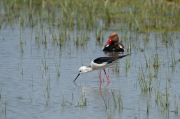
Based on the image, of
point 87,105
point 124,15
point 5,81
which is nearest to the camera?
point 87,105

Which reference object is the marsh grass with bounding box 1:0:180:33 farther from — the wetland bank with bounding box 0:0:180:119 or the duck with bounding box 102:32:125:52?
the duck with bounding box 102:32:125:52

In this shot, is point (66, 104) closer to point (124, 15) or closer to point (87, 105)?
point (87, 105)

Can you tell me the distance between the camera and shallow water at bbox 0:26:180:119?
576cm

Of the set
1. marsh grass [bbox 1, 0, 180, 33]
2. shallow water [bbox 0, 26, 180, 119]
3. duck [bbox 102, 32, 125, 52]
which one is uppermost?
marsh grass [bbox 1, 0, 180, 33]

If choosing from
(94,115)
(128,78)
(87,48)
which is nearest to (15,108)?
(94,115)

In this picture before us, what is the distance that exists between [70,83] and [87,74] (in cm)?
113

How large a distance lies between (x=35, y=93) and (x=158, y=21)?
9.41 metres

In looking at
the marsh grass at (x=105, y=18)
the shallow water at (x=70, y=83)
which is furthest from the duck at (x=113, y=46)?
the marsh grass at (x=105, y=18)

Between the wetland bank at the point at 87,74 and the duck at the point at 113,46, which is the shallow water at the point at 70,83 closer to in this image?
the wetland bank at the point at 87,74

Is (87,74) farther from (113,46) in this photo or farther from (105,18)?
(105,18)

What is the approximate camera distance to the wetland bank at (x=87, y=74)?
587 cm

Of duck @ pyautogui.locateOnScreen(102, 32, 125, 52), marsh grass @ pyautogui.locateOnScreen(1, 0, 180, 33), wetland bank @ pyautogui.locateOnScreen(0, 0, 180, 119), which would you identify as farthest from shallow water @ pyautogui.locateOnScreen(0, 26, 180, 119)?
marsh grass @ pyautogui.locateOnScreen(1, 0, 180, 33)

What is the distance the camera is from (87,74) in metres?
8.73

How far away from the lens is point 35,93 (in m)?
6.78
